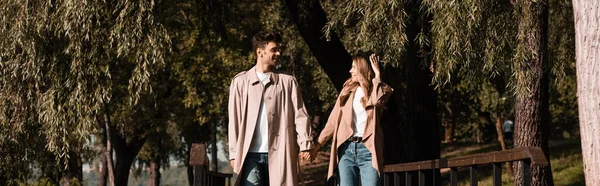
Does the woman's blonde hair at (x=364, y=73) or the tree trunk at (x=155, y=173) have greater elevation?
the woman's blonde hair at (x=364, y=73)

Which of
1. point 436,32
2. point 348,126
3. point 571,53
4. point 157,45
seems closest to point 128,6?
point 157,45

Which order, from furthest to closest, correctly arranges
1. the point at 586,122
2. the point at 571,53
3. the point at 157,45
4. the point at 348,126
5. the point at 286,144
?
the point at 571,53, the point at 157,45, the point at 348,126, the point at 286,144, the point at 586,122

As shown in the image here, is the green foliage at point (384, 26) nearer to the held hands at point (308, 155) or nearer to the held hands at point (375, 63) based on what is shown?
the held hands at point (375, 63)

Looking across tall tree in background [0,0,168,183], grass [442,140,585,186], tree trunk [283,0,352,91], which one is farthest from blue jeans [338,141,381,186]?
grass [442,140,585,186]

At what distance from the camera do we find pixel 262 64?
7.52 metres

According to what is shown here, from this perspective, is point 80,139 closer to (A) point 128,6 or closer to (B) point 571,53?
(A) point 128,6

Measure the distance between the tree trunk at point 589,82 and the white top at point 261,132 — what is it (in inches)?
86.6

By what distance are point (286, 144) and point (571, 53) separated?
315 inches

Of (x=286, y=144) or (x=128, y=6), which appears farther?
(x=128, y=6)

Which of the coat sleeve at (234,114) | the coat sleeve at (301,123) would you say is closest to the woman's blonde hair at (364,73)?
the coat sleeve at (301,123)

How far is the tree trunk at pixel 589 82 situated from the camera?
6812mm

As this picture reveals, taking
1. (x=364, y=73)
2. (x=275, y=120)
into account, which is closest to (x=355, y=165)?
(x=364, y=73)

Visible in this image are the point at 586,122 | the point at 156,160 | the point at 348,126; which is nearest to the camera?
the point at 586,122

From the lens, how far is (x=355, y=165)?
8.14 metres
